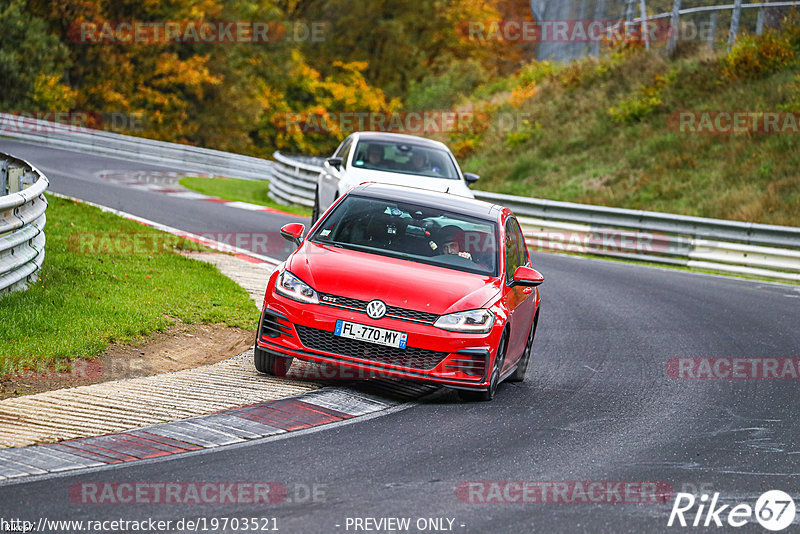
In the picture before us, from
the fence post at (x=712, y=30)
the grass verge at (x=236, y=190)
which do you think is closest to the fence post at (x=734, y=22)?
the fence post at (x=712, y=30)

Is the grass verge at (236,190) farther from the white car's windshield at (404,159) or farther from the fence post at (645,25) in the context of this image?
the fence post at (645,25)

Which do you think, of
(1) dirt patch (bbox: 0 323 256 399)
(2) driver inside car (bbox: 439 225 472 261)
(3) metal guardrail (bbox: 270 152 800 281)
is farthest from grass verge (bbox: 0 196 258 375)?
(3) metal guardrail (bbox: 270 152 800 281)

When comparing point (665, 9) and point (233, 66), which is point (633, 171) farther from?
point (233, 66)

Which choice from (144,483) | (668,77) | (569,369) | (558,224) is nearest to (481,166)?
(668,77)

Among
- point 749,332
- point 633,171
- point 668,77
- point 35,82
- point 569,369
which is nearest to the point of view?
point 569,369

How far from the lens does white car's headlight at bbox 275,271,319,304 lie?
8.30 meters

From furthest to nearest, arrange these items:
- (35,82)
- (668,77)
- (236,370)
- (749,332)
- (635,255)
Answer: (35,82)
(668,77)
(635,255)
(749,332)
(236,370)

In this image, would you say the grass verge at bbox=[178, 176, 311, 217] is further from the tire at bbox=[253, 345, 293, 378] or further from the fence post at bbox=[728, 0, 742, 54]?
the tire at bbox=[253, 345, 293, 378]

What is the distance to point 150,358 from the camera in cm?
928

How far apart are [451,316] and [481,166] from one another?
27.5 meters

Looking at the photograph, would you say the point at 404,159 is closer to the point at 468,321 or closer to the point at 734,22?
the point at 468,321

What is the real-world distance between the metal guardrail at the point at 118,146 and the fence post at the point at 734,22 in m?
16.2

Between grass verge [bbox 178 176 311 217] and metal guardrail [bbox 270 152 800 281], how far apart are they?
5312mm

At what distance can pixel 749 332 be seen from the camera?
43.4 ft
